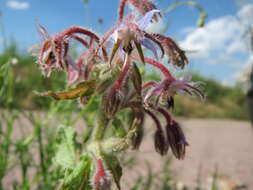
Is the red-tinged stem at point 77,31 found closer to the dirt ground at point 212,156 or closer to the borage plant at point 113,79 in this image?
the borage plant at point 113,79

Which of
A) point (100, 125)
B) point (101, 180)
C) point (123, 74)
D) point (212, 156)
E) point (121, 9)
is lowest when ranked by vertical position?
point (212, 156)

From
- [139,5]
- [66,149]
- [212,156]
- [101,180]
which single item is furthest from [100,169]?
[212,156]

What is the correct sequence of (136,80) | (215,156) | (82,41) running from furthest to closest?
(215,156) → (82,41) → (136,80)

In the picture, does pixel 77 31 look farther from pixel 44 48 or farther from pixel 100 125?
pixel 100 125

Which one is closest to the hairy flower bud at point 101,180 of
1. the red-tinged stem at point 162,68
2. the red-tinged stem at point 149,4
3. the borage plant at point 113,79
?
the borage plant at point 113,79

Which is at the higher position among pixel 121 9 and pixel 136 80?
pixel 121 9

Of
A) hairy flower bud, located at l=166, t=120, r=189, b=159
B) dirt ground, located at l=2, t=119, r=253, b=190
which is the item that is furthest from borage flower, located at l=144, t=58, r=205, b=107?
dirt ground, located at l=2, t=119, r=253, b=190

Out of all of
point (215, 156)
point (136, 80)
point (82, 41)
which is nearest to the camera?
point (136, 80)

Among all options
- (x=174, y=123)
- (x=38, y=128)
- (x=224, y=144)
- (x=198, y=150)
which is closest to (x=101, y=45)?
(x=174, y=123)
